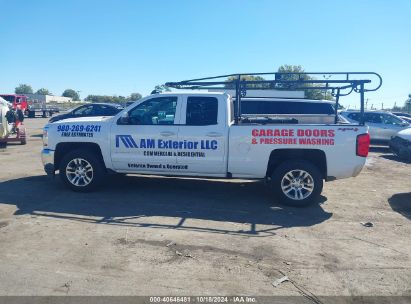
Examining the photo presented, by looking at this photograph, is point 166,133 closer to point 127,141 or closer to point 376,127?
point 127,141

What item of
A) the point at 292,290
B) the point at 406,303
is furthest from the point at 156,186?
the point at 406,303

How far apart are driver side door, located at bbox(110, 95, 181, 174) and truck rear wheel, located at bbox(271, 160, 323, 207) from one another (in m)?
1.93

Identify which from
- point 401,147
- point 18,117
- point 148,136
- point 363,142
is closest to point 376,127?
point 401,147

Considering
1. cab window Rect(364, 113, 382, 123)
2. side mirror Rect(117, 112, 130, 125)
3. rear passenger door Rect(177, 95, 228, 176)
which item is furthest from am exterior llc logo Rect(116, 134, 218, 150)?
cab window Rect(364, 113, 382, 123)

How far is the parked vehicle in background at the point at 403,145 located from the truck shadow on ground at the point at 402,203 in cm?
256

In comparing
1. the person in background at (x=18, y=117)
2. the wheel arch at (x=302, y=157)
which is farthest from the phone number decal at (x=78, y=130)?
the person in background at (x=18, y=117)

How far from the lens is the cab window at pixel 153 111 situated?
6.61m

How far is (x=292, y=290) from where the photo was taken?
3482 mm

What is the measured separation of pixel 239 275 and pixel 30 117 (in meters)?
38.7

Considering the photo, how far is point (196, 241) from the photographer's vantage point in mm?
4637

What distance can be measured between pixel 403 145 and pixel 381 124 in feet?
18.0

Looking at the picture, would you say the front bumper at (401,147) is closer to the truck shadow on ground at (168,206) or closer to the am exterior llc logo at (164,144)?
the truck shadow on ground at (168,206)

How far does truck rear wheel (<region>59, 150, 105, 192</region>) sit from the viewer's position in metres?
6.76

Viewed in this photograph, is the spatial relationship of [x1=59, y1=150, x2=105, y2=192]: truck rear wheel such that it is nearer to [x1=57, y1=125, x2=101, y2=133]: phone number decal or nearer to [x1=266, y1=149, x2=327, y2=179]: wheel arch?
[x1=57, y1=125, x2=101, y2=133]: phone number decal
